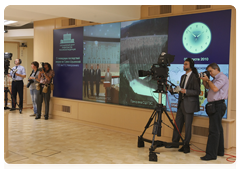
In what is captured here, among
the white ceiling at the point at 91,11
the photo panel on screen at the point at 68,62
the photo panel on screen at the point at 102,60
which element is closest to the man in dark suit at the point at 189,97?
the white ceiling at the point at 91,11

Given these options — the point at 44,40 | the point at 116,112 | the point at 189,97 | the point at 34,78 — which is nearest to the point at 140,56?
the point at 116,112

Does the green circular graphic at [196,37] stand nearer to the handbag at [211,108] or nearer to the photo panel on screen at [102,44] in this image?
the handbag at [211,108]

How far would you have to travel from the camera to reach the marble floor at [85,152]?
12.9ft

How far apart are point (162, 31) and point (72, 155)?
303 centimetres

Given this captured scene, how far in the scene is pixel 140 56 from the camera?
5859mm

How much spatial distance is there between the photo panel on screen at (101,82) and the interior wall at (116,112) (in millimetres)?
190

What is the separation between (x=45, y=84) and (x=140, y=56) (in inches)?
118

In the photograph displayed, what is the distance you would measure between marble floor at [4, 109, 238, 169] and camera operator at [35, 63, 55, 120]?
3.90 feet

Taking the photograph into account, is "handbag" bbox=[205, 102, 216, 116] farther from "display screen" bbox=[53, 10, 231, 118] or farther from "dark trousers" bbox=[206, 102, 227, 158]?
"display screen" bbox=[53, 10, 231, 118]

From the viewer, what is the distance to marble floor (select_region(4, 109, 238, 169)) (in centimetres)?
394

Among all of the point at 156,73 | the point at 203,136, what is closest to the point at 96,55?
the point at 156,73

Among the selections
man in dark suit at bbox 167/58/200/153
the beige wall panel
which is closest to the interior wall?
the beige wall panel
